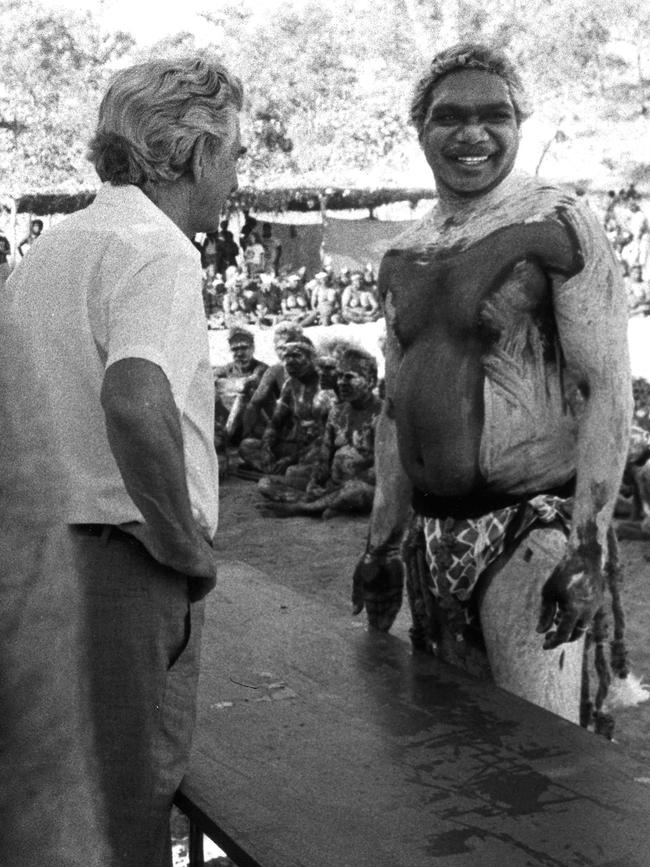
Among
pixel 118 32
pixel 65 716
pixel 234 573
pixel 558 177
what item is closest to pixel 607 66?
pixel 558 177

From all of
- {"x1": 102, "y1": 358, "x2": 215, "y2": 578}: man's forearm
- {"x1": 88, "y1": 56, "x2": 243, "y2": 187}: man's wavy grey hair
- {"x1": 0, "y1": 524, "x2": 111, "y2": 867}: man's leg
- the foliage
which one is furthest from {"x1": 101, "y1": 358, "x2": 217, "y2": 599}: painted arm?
the foliage

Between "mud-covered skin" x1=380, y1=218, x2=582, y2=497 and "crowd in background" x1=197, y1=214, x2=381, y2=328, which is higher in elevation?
"mud-covered skin" x1=380, y1=218, x2=582, y2=497

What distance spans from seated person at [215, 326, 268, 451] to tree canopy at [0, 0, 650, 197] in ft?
36.3

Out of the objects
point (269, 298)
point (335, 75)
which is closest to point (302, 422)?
point (269, 298)

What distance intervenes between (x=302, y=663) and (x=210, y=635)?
33 cm

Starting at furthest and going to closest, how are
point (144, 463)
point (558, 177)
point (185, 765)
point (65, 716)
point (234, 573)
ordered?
point (558, 177) → point (234, 573) → point (185, 765) → point (144, 463) → point (65, 716)

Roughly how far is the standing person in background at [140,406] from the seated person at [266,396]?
27.5 feet

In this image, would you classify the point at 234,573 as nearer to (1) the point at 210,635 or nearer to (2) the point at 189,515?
(1) the point at 210,635

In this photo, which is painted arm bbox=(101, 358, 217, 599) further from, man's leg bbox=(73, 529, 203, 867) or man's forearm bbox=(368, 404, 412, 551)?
man's forearm bbox=(368, 404, 412, 551)

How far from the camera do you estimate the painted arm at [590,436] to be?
6.96 ft

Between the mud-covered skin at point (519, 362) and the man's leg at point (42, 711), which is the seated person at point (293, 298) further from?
the man's leg at point (42, 711)

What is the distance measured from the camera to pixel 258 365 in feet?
37.2

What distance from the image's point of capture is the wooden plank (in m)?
1.69

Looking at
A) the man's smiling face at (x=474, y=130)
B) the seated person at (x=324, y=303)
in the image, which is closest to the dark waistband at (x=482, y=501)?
the man's smiling face at (x=474, y=130)
